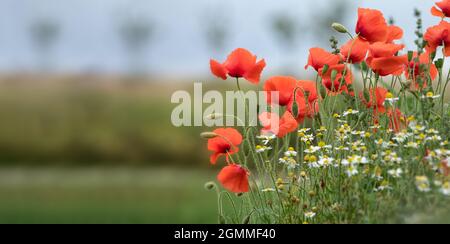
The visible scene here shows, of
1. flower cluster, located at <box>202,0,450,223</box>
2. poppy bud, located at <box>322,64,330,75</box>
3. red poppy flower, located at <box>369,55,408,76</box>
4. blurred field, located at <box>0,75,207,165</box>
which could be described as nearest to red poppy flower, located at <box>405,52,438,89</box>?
flower cluster, located at <box>202,0,450,223</box>

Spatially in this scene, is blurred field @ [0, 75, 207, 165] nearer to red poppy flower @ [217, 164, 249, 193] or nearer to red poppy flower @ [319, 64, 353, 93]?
red poppy flower @ [319, 64, 353, 93]

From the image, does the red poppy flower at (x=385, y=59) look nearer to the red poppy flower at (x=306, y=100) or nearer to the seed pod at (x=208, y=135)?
the red poppy flower at (x=306, y=100)

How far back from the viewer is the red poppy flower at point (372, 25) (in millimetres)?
2721

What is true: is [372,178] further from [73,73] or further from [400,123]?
[73,73]

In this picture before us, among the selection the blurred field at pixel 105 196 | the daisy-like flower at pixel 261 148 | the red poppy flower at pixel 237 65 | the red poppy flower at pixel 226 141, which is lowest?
the daisy-like flower at pixel 261 148

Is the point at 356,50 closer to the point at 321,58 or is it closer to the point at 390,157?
the point at 321,58

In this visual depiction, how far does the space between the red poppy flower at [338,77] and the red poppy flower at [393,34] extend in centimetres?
25

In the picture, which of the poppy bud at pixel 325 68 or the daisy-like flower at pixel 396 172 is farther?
the poppy bud at pixel 325 68

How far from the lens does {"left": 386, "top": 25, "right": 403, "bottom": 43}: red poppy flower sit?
9.34 ft

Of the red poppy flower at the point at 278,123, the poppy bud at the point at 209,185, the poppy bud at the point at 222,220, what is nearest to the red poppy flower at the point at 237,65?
the red poppy flower at the point at 278,123

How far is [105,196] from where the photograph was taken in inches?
550

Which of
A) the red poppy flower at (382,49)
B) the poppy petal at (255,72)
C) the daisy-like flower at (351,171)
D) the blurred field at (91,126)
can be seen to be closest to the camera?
the daisy-like flower at (351,171)

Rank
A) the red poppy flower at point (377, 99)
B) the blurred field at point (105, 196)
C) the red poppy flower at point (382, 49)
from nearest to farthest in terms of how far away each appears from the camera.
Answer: the red poppy flower at point (382, 49) → the red poppy flower at point (377, 99) → the blurred field at point (105, 196)

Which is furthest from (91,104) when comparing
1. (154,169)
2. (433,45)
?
(433,45)
